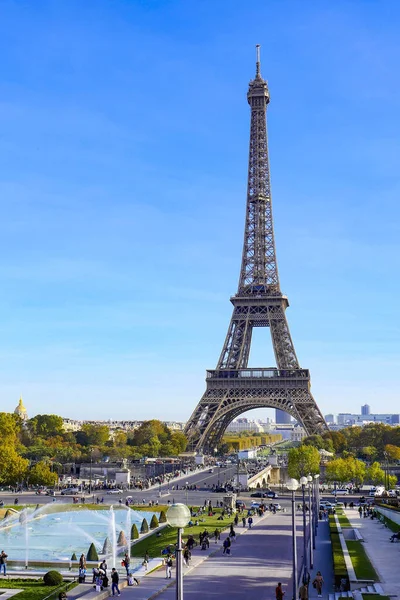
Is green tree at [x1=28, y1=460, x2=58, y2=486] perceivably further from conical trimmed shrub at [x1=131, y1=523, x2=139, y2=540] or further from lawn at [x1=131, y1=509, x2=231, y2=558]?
conical trimmed shrub at [x1=131, y1=523, x2=139, y2=540]

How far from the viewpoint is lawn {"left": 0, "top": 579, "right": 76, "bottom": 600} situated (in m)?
25.7

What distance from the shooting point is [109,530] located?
1770 inches

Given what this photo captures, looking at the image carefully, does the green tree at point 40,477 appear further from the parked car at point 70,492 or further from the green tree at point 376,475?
the green tree at point 376,475

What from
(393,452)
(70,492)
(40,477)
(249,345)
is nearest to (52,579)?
(70,492)

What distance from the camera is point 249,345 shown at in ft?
336

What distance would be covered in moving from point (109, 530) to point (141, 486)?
3081cm

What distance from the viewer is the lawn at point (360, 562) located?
25.5 m

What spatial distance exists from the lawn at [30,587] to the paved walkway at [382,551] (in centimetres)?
1163

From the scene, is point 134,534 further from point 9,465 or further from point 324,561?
point 9,465

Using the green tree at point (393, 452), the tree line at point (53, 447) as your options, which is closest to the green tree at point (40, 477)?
the tree line at point (53, 447)

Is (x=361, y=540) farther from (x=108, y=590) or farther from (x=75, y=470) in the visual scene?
(x=75, y=470)

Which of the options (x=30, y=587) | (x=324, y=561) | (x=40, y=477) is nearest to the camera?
(x=30, y=587)

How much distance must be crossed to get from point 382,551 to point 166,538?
1340cm

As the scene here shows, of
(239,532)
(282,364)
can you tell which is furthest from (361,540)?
(282,364)
